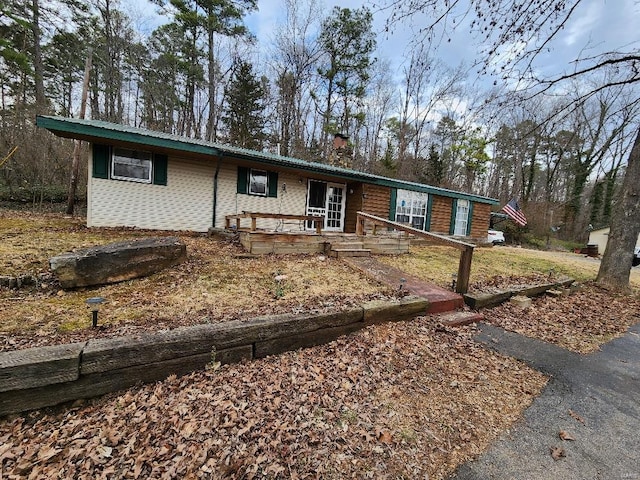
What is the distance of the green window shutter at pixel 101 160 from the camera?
24.8 ft

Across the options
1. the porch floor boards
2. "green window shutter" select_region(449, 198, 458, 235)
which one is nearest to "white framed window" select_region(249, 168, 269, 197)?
the porch floor boards

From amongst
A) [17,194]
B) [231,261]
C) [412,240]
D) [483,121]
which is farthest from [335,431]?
[17,194]

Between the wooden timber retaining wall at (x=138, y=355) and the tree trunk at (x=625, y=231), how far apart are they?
7216 millimetres

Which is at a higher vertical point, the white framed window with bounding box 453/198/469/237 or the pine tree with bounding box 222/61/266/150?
the pine tree with bounding box 222/61/266/150

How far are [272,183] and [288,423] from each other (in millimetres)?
8664

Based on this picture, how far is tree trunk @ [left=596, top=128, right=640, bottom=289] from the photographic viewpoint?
21.2 ft

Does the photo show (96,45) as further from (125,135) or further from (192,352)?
(192,352)

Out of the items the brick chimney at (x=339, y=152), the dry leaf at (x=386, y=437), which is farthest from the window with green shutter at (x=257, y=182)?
the dry leaf at (x=386, y=437)

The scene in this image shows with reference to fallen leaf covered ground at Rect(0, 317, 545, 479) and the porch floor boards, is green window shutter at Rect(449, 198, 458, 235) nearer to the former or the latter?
the porch floor boards

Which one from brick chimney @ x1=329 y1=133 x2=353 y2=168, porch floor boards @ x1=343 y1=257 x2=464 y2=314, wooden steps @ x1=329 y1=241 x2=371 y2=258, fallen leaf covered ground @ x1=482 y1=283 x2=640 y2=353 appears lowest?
fallen leaf covered ground @ x1=482 y1=283 x2=640 y2=353

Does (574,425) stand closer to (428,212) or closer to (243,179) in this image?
(243,179)

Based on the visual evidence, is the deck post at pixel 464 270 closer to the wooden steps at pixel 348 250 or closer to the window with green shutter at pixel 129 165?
the wooden steps at pixel 348 250

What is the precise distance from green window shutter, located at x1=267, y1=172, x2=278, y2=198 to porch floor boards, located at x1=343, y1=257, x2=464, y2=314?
4753 mm

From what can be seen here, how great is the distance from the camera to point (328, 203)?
38.5 ft
